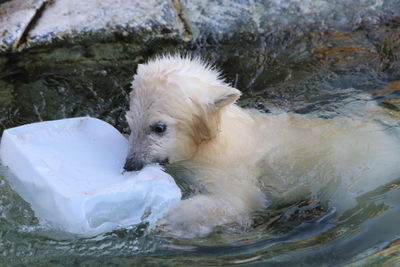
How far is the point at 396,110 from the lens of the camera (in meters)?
5.07

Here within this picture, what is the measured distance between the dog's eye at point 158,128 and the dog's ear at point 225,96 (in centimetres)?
36

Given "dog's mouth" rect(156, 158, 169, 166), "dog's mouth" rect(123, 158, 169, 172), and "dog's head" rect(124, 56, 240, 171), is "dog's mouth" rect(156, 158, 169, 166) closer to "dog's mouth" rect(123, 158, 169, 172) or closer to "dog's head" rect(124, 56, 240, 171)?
"dog's head" rect(124, 56, 240, 171)

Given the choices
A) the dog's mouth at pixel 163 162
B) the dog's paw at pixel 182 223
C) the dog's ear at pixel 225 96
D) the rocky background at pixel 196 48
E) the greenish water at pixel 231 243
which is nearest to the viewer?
the greenish water at pixel 231 243

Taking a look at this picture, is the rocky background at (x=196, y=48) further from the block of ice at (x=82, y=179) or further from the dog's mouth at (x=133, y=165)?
the dog's mouth at (x=133, y=165)

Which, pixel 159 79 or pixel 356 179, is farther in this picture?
pixel 356 179

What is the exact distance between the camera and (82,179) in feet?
11.5

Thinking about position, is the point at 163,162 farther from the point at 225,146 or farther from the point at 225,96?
the point at 225,96

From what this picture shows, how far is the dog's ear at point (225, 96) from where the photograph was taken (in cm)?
377

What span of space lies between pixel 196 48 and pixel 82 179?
2.66m

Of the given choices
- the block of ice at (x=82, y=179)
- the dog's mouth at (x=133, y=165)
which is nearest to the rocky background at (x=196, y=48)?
the block of ice at (x=82, y=179)

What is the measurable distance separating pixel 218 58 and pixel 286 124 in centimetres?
145

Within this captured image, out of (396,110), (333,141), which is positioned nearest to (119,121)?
(333,141)

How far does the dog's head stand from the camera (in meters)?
3.78

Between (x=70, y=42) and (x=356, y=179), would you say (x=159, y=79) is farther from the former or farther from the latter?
(x=70, y=42)
